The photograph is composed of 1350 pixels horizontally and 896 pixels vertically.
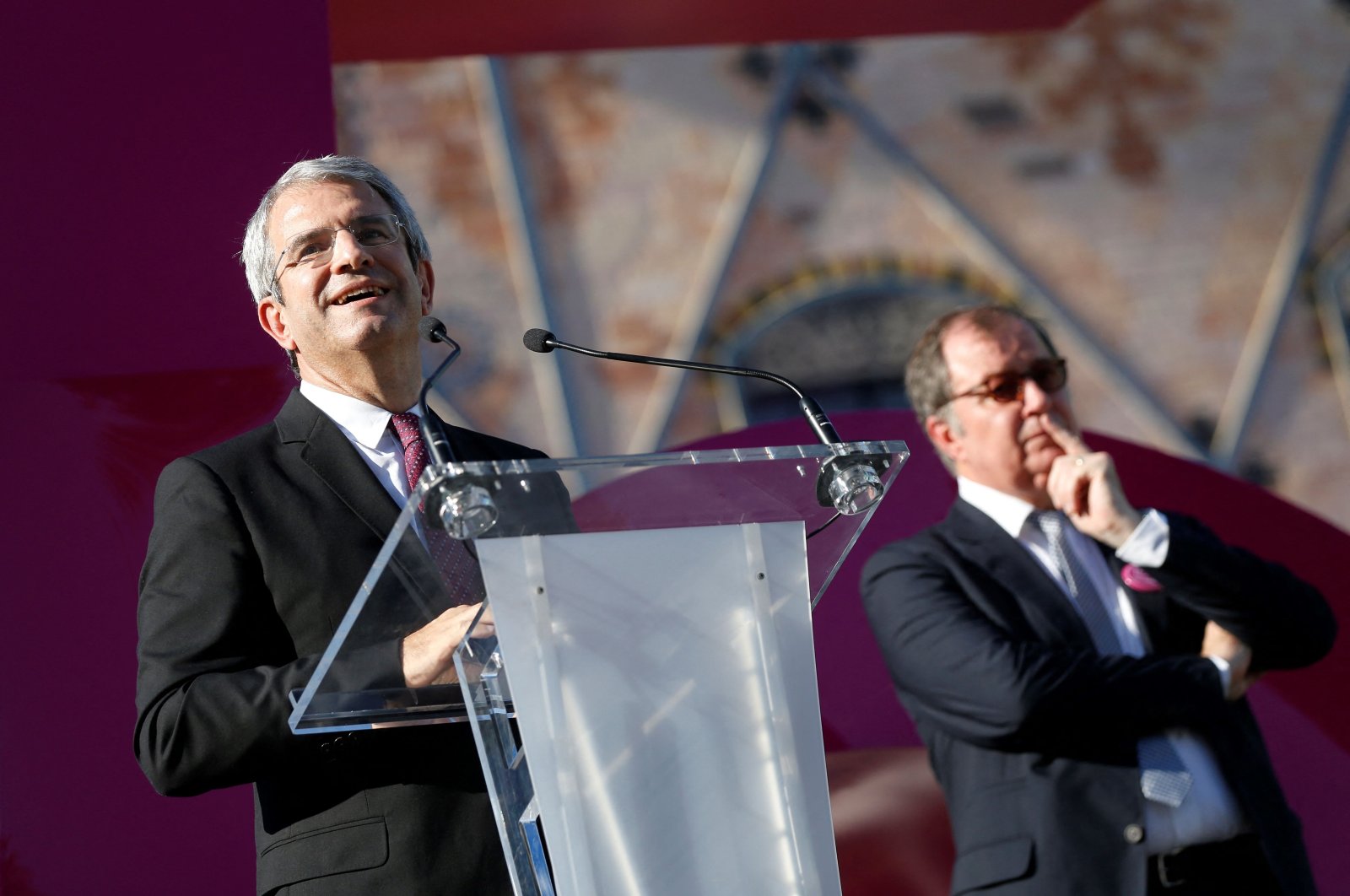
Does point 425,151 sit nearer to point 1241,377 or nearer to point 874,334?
point 874,334

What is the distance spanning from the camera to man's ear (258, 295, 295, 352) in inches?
74.5

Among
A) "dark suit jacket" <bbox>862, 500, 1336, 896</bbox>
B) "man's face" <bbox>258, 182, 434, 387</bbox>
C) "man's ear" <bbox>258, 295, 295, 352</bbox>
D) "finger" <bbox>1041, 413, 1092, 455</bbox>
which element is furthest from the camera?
"finger" <bbox>1041, 413, 1092, 455</bbox>

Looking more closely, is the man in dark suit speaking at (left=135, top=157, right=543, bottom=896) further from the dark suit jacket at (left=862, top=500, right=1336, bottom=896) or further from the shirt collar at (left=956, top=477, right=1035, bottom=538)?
the shirt collar at (left=956, top=477, right=1035, bottom=538)

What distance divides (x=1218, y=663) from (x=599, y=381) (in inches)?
129

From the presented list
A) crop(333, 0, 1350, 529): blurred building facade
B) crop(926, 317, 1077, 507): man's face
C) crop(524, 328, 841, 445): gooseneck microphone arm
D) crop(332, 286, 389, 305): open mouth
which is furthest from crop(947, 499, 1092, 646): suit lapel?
crop(333, 0, 1350, 529): blurred building facade

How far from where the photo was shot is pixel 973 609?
229 centimetres

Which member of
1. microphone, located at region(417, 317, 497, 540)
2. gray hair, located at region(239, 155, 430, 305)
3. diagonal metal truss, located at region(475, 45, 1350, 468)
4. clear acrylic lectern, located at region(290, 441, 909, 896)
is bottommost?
clear acrylic lectern, located at region(290, 441, 909, 896)

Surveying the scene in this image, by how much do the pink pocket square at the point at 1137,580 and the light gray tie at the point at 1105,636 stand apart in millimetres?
57

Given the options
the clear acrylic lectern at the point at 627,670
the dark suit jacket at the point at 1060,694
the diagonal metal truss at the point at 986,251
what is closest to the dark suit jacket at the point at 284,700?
the clear acrylic lectern at the point at 627,670

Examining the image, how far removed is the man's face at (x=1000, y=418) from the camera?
252 cm

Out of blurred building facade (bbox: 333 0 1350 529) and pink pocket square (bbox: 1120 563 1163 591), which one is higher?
blurred building facade (bbox: 333 0 1350 529)

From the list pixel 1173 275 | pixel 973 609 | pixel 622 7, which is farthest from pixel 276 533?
pixel 1173 275

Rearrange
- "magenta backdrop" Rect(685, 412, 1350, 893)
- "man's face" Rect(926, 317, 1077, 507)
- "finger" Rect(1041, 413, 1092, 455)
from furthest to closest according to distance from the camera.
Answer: "magenta backdrop" Rect(685, 412, 1350, 893) < "man's face" Rect(926, 317, 1077, 507) < "finger" Rect(1041, 413, 1092, 455)

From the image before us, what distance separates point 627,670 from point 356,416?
1.91 feet
